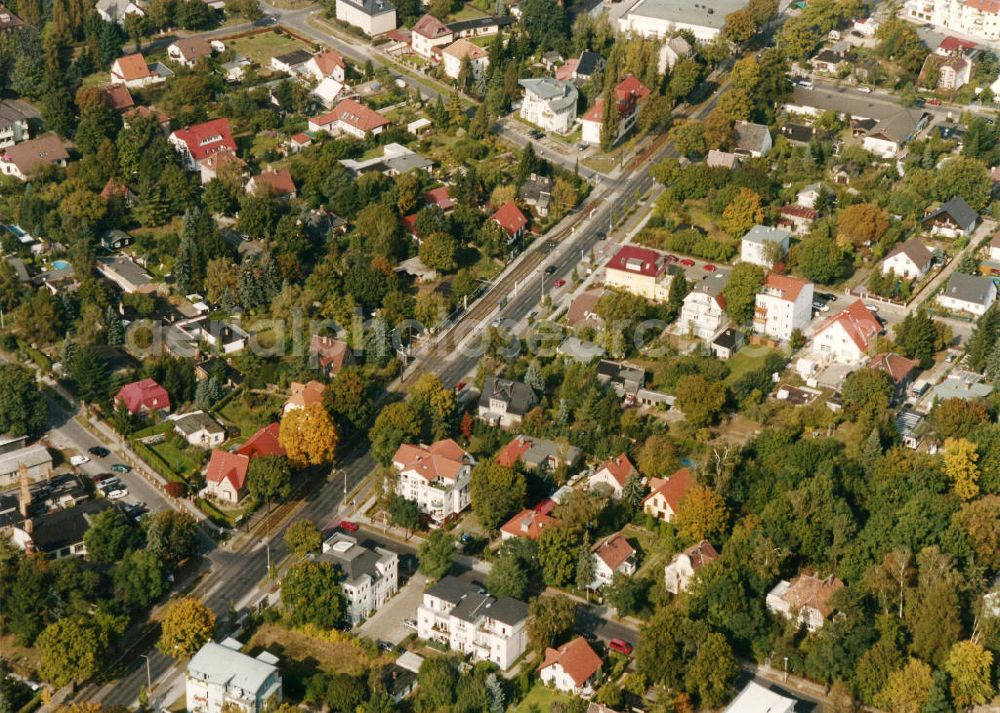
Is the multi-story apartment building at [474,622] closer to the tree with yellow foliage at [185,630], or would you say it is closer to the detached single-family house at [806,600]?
Answer: the tree with yellow foliage at [185,630]

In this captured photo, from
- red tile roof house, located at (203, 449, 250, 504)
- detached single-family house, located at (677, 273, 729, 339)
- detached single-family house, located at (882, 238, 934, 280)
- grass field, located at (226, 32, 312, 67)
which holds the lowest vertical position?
grass field, located at (226, 32, 312, 67)

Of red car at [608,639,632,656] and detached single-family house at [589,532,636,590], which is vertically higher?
detached single-family house at [589,532,636,590]

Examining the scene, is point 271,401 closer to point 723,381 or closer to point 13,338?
point 13,338

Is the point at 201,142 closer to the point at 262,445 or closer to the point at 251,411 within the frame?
the point at 251,411

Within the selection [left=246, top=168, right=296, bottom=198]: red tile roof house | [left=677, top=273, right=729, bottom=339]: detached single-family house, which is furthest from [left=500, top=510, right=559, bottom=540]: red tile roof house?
[left=246, top=168, right=296, bottom=198]: red tile roof house

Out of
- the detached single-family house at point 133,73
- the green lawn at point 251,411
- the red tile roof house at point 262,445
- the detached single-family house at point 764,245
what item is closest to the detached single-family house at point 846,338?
the detached single-family house at point 764,245

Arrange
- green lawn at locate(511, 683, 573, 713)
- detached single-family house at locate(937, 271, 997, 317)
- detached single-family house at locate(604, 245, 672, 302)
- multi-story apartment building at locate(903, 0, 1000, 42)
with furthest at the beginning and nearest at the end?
multi-story apartment building at locate(903, 0, 1000, 42)
detached single-family house at locate(604, 245, 672, 302)
detached single-family house at locate(937, 271, 997, 317)
green lawn at locate(511, 683, 573, 713)

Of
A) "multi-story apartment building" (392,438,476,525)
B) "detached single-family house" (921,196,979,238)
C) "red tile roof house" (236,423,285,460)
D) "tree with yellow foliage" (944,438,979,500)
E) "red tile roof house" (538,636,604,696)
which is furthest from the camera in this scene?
"detached single-family house" (921,196,979,238)

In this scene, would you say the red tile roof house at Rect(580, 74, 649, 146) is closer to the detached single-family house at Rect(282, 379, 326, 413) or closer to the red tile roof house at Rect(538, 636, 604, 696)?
the detached single-family house at Rect(282, 379, 326, 413)
